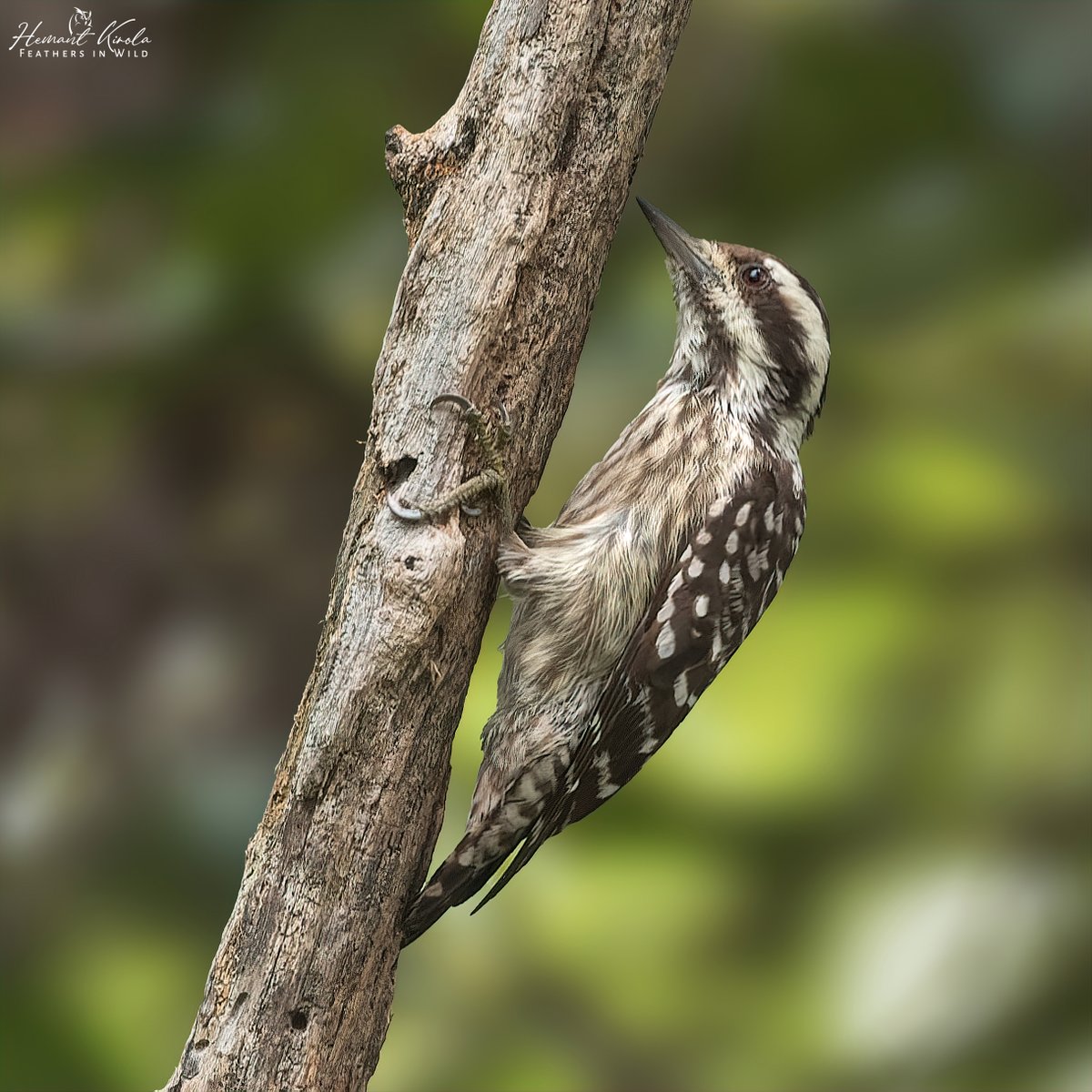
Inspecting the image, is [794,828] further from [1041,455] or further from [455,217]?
[455,217]

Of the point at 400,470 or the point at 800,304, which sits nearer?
the point at 400,470

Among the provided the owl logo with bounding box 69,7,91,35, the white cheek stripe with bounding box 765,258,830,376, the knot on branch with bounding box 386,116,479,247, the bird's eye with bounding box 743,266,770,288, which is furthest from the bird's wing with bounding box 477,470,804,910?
the owl logo with bounding box 69,7,91,35

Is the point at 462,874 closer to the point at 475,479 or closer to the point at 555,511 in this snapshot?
the point at 475,479

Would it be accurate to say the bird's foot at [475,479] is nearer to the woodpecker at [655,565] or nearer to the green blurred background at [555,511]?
the woodpecker at [655,565]

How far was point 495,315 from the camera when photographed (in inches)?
93.4

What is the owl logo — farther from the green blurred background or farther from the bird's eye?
the bird's eye

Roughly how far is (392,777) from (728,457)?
1.06m

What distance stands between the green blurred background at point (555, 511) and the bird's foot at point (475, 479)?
5.46 ft

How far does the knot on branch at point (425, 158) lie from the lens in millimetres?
2418

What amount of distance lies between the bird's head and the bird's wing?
0.64 feet

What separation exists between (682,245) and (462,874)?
1546 millimetres

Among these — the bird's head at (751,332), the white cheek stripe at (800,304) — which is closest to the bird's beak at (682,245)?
the bird's head at (751,332)

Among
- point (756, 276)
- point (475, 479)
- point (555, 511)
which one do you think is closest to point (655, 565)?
point (475, 479)

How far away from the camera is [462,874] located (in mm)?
2639
